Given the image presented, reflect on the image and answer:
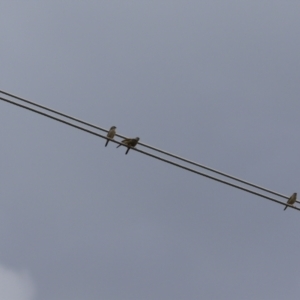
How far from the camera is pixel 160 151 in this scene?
1883 centimetres

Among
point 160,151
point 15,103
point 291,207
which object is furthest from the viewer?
point 291,207

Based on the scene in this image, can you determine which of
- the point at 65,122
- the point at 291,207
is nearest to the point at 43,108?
the point at 65,122

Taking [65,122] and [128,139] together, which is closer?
[65,122]

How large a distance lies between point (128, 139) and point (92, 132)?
2664 millimetres

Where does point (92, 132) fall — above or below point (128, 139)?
below

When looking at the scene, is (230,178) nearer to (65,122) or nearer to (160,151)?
(160,151)

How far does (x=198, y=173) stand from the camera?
742 inches

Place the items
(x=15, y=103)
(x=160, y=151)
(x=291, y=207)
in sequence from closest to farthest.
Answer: (x=15, y=103)
(x=160, y=151)
(x=291, y=207)

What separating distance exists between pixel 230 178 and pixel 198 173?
938 millimetres

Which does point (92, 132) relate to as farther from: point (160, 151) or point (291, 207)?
point (291, 207)

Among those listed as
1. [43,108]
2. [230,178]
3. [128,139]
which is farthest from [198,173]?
[43,108]

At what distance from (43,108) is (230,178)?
539 cm

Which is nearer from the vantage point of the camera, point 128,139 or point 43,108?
point 43,108

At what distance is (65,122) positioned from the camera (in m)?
18.0
